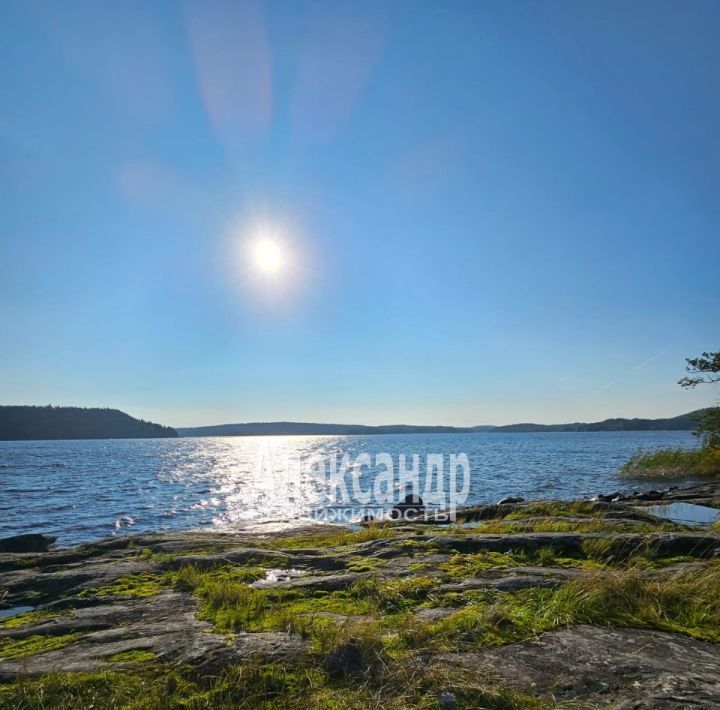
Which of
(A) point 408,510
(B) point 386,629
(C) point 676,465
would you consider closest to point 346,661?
(B) point 386,629

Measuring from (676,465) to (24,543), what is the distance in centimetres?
4545

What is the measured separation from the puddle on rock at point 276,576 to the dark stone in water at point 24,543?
37.7 ft

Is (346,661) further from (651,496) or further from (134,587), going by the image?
(651,496)

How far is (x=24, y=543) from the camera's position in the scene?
1570 centimetres

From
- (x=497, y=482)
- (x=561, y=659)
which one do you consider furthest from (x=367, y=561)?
(x=497, y=482)

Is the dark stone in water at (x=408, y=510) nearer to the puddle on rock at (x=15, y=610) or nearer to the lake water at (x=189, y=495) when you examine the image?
the lake water at (x=189, y=495)

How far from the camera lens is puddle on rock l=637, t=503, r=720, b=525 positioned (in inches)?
679

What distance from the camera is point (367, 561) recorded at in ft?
32.3

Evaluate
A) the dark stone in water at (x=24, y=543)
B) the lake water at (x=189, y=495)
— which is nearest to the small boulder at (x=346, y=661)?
the dark stone in water at (x=24, y=543)

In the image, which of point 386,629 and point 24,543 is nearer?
point 386,629

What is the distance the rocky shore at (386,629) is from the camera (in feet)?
13.8

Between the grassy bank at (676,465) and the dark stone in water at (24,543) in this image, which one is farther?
the grassy bank at (676,465)

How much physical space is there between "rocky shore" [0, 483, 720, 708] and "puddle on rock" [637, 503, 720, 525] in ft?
28.3

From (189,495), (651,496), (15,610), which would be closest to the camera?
(15,610)
